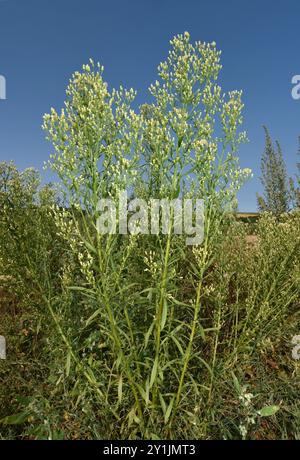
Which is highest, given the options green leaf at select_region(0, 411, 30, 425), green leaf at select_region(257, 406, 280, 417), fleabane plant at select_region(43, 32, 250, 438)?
fleabane plant at select_region(43, 32, 250, 438)

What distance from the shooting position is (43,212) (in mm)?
3611

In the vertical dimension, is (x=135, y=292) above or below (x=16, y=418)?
above

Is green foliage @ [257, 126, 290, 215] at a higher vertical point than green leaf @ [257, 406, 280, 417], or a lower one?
higher

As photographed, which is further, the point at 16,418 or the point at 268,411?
the point at 16,418

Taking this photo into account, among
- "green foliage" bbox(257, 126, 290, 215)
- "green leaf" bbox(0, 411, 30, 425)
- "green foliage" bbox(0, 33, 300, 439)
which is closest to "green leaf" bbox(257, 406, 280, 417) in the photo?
"green foliage" bbox(0, 33, 300, 439)

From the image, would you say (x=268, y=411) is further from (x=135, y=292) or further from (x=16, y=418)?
(x=16, y=418)

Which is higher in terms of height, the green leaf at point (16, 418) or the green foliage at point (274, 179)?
the green foliage at point (274, 179)

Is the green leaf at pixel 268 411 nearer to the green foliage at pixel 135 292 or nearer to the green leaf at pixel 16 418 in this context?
the green foliage at pixel 135 292

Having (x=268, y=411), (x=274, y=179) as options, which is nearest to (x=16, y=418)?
(x=268, y=411)

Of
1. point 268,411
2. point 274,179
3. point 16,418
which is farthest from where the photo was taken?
point 274,179

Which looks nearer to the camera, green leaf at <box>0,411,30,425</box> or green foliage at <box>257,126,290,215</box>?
green leaf at <box>0,411,30,425</box>

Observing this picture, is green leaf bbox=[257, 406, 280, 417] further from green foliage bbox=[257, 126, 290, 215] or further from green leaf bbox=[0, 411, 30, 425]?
green foliage bbox=[257, 126, 290, 215]

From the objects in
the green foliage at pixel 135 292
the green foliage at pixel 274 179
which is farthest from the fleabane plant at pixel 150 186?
the green foliage at pixel 274 179

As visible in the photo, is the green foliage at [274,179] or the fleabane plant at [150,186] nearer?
the fleabane plant at [150,186]
